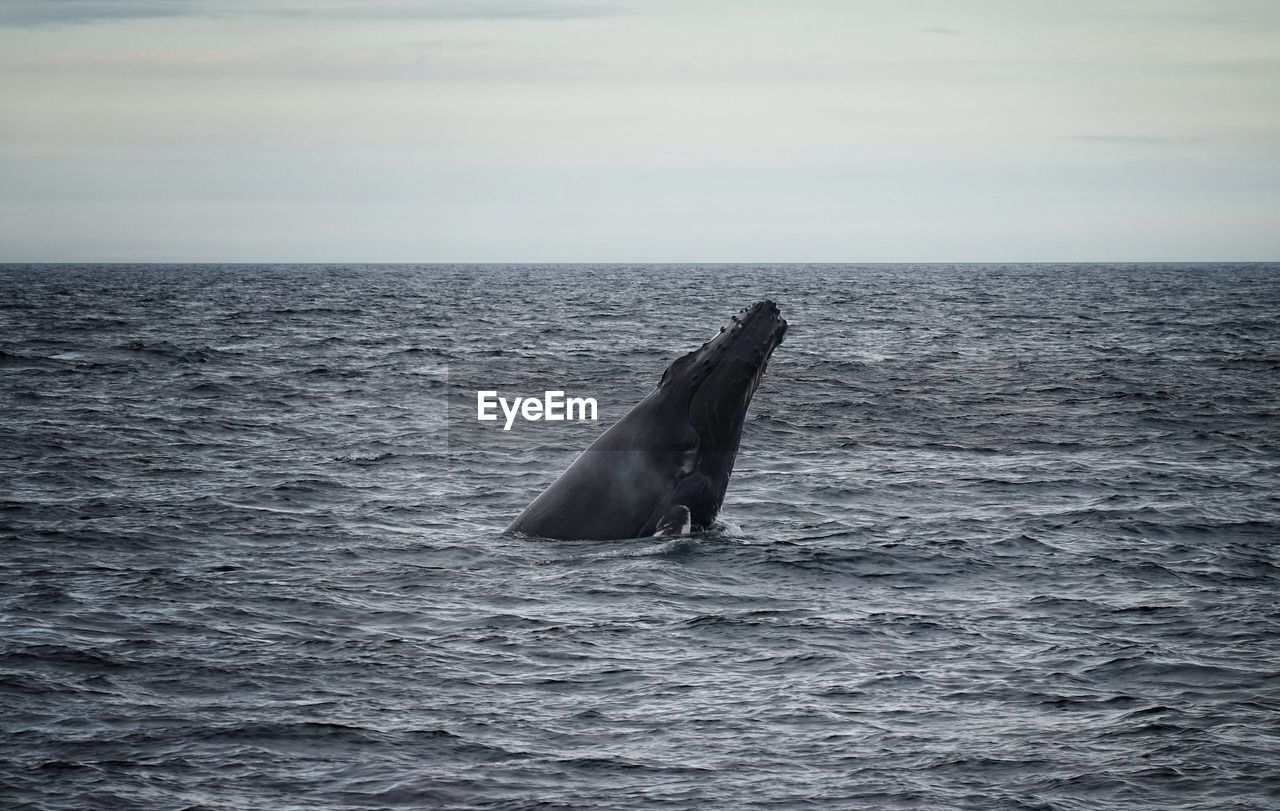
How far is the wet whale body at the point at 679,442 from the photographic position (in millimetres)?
13930

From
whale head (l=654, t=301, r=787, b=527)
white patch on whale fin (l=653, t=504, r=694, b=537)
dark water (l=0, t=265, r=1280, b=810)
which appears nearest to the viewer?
dark water (l=0, t=265, r=1280, b=810)

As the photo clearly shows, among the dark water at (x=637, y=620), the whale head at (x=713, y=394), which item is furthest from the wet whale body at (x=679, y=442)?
the dark water at (x=637, y=620)

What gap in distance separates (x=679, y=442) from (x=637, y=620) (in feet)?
6.89

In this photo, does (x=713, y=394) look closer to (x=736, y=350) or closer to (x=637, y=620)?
(x=736, y=350)

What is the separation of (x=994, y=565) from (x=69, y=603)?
964cm

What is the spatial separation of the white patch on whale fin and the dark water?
1.04 ft

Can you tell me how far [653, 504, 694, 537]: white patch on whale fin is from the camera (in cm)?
1409

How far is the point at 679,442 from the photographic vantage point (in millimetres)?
13938

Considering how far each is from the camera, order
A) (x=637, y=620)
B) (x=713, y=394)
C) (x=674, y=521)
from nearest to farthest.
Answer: (x=637, y=620)
(x=713, y=394)
(x=674, y=521)

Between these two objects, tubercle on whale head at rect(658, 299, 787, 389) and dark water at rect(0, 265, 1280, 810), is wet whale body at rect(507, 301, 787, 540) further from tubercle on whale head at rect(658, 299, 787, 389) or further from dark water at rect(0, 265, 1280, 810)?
dark water at rect(0, 265, 1280, 810)

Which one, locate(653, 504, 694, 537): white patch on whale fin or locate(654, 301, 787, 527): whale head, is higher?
locate(654, 301, 787, 527): whale head

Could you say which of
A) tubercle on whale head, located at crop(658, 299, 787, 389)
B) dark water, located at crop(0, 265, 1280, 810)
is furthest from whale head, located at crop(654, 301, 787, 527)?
dark water, located at crop(0, 265, 1280, 810)

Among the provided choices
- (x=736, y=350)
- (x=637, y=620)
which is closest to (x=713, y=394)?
(x=736, y=350)

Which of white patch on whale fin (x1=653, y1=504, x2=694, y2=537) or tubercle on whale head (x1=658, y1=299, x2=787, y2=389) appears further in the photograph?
white patch on whale fin (x1=653, y1=504, x2=694, y2=537)
